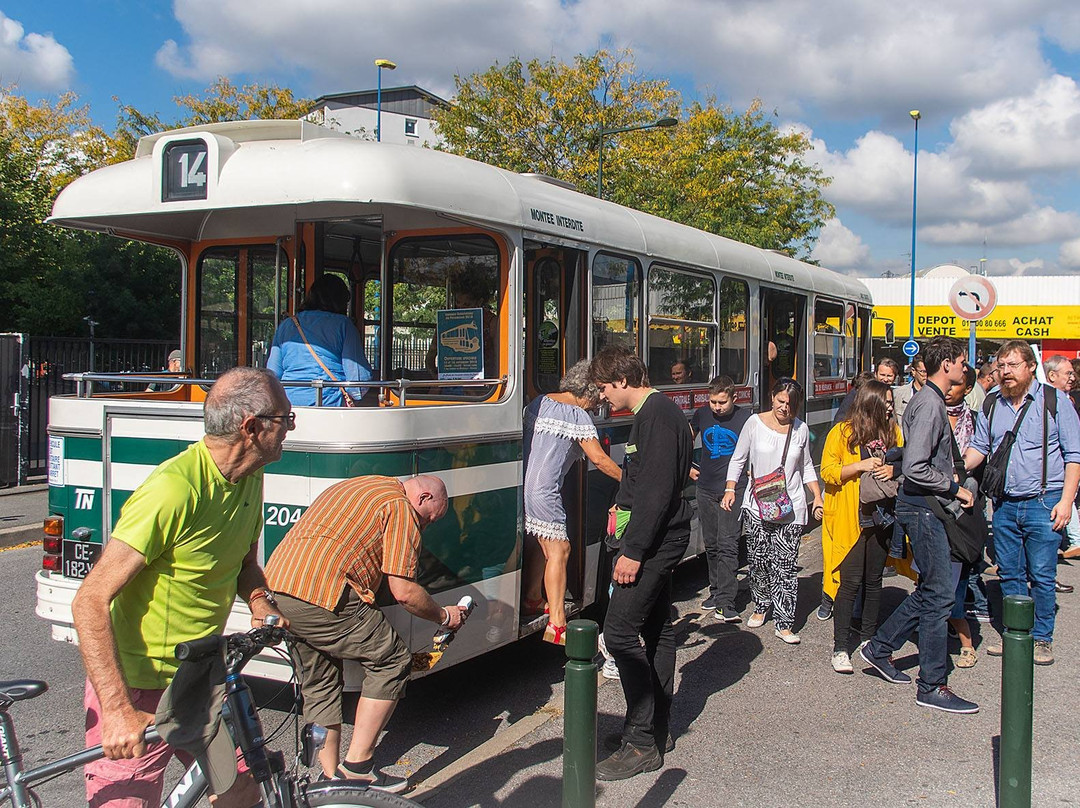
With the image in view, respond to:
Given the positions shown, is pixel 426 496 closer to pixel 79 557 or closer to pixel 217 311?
pixel 79 557

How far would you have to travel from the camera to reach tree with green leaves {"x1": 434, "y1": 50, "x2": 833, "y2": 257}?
24.2 metres

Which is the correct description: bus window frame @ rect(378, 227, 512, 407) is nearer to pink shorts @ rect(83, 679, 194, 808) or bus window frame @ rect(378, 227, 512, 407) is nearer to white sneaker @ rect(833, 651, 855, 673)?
pink shorts @ rect(83, 679, 194, 808)

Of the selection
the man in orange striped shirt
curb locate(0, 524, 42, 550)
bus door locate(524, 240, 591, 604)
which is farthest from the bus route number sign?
curb locate(0, 524, 42, 550)

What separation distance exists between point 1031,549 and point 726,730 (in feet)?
8.09

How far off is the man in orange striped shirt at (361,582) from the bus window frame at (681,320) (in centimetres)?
330

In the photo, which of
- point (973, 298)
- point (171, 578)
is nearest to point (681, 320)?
point (171, 578)

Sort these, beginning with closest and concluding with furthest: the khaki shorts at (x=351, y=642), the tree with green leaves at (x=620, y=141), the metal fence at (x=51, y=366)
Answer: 1. the khaki shorts at (x=351, y=642)
2. the metal fence at (x=51, y=366)
3. the tree with green leaves at (x=620, y=141)

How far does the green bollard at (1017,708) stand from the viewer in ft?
12.6

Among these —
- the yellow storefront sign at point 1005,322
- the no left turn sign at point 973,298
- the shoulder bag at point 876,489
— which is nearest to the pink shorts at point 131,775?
the shoulder bag at point 876,489

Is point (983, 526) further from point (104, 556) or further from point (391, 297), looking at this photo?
point (104, 556)

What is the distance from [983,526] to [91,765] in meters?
4.76

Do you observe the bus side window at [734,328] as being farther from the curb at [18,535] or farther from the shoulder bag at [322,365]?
the curb at [18,535]

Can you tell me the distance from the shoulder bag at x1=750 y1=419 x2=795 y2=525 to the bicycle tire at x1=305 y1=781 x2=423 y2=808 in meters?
4.35

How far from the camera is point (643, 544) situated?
14.5ft
